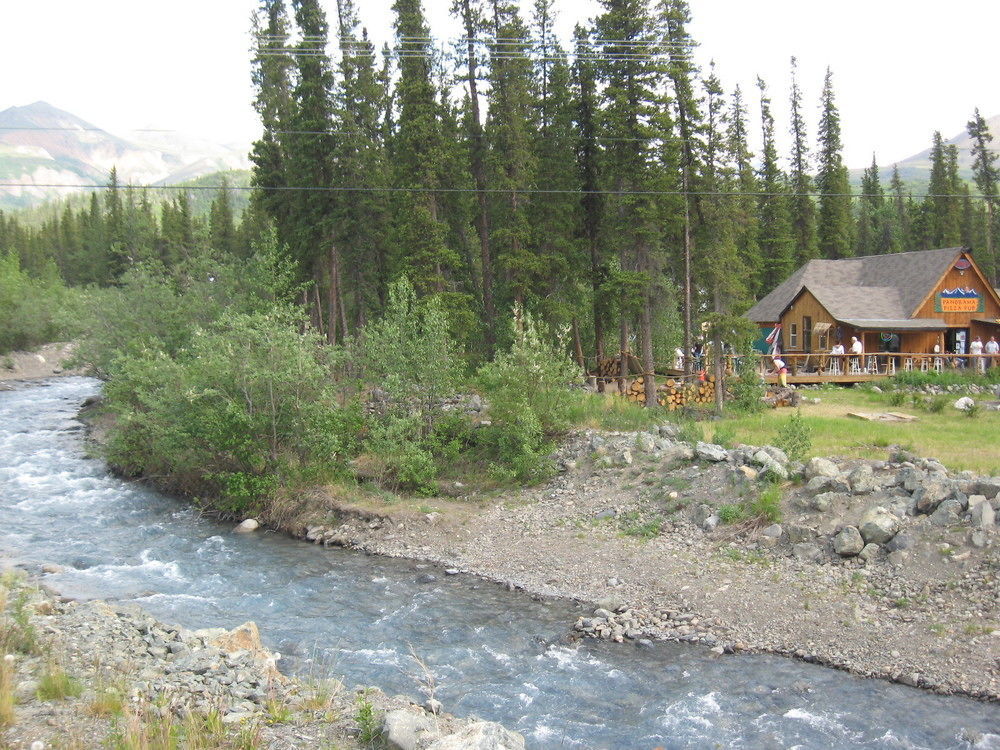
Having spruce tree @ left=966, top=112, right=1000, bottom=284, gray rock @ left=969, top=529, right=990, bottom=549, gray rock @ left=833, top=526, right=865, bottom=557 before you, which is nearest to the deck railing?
gray rock @ left=833, top=526, right=865, bottom=557

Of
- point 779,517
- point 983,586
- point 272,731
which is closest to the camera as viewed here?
point 272,731

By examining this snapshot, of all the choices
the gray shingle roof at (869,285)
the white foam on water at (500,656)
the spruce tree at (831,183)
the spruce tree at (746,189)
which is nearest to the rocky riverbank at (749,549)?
the white foam on water at (500,656)

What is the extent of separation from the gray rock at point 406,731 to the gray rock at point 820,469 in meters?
11.6

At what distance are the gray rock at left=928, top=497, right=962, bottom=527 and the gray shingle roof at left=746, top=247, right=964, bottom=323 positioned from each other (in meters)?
23.6

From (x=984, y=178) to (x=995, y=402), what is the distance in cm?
4814

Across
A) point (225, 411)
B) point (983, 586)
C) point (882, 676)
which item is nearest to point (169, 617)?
point (225, 411)

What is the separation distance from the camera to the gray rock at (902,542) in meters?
14.3

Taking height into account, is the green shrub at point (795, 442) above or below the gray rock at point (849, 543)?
above

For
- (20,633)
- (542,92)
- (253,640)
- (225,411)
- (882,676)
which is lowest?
(882,676)

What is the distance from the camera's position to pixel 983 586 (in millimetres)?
13031

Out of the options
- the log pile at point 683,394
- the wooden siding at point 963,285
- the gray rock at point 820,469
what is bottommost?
the gray rock at point 820,469

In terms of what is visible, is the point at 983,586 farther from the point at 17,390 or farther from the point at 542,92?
the point at 17,390

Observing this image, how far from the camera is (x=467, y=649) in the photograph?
42.9 ft

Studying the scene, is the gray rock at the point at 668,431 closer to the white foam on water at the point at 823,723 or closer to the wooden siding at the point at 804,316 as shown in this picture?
the white foam on water at the point at 823,723
